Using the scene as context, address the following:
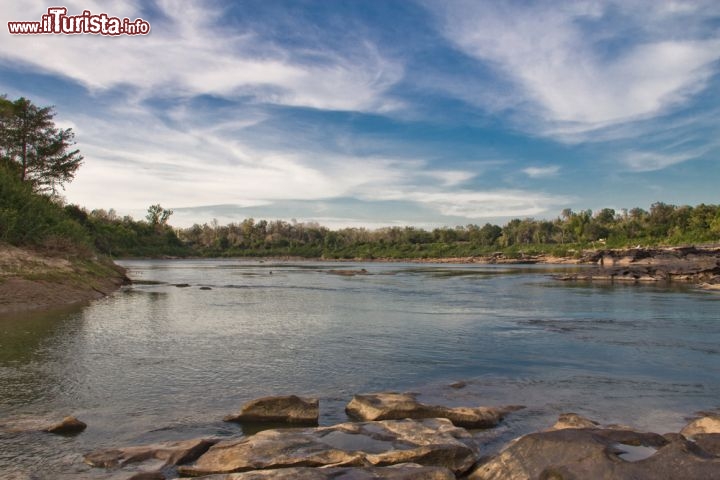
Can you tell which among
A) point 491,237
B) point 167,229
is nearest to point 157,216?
point 167,229

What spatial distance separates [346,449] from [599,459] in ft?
11.6

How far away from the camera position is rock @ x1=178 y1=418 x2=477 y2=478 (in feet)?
23.5

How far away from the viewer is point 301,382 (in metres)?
13.1

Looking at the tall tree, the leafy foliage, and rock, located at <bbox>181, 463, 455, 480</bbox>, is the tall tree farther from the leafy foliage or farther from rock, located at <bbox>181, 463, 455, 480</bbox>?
rock, located at <bbox>181, 463, 455, 480</bbox>

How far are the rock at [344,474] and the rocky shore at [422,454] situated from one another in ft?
0.04

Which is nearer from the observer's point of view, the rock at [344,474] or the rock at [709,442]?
the rock at [344,474]

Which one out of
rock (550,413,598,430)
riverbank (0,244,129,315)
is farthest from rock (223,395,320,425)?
riverbank (0,244,129,315)

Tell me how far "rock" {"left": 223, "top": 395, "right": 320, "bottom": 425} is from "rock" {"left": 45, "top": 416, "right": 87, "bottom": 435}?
8.45 feet

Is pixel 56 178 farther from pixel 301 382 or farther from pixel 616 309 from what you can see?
pixel 616 309

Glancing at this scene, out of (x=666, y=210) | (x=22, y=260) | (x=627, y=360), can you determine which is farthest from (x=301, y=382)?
(x=666, y=210)

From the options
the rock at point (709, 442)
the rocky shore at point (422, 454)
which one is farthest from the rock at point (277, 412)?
the rock at point (709, 442)

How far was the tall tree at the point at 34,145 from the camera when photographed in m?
42.9

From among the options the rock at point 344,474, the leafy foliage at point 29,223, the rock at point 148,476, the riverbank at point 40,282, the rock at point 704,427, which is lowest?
the rock at point 148,476

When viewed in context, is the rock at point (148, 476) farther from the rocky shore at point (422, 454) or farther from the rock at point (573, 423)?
the rock at point (573, 423)
